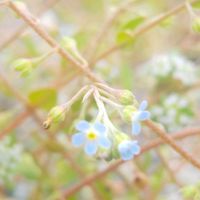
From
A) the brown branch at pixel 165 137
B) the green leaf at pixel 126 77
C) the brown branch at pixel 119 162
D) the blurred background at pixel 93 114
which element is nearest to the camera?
the brown branch at pixel 165 137

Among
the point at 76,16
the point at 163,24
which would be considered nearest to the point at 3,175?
the point at 163,24

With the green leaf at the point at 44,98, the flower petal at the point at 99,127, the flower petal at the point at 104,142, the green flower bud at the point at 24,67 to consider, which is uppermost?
the green flower bud at the point at 24,67

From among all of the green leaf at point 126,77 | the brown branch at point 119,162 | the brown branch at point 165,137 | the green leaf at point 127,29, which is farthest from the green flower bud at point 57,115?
the green leaf at point 126,77

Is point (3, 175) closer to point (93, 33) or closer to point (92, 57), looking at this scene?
point (92, 57)

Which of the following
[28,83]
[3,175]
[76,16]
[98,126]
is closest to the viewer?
[98,126]

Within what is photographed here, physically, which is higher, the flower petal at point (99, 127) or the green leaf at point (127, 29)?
the flower petal at point (99, 127)

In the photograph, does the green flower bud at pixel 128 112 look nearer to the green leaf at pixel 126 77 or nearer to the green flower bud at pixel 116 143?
the green flower bud at pixel 116 143
